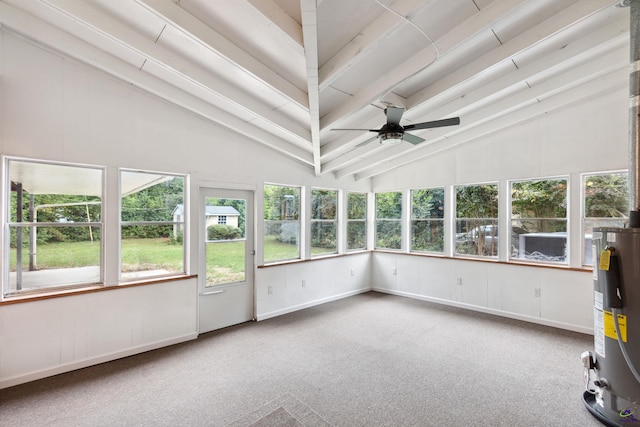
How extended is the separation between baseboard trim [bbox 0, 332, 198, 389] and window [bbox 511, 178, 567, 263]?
17.2 ft

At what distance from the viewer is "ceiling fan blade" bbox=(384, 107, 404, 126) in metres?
2.78

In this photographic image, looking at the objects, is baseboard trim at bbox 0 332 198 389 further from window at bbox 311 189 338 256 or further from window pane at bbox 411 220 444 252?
window pane at bbox 411 220 444 252

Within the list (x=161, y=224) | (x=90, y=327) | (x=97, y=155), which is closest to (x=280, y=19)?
(x=97, y=155)

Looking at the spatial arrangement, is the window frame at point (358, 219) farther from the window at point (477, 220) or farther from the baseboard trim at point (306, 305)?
the window at point (477, 220)

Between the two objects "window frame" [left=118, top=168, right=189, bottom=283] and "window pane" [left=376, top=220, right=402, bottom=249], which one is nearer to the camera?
"window frame" [left=118, top=168, right=189, bottom=283]

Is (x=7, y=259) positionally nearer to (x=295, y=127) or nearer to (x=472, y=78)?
(x=295, y=127)

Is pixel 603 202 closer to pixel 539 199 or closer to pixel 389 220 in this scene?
pixel 539 199

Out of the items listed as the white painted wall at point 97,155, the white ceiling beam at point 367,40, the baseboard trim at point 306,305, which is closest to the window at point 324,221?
the baseboard trim at point 306,305

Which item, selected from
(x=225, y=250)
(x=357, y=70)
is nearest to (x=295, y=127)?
(x=357, y=70)

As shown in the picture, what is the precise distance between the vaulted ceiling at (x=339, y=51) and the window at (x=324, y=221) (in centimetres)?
185

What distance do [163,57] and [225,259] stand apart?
272cm

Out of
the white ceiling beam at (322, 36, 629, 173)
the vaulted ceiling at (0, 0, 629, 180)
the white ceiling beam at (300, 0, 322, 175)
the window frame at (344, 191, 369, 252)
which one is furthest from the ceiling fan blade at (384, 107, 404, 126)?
the window frame at (344, 191, 369, 252)

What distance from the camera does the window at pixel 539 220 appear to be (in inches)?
175

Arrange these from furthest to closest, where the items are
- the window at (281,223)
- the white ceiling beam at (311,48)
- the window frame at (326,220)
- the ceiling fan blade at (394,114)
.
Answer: the window frame at (326,220), the window at (281,223), the ceiling fan blade at (394,114), the white ceiling beam at (311,48)
